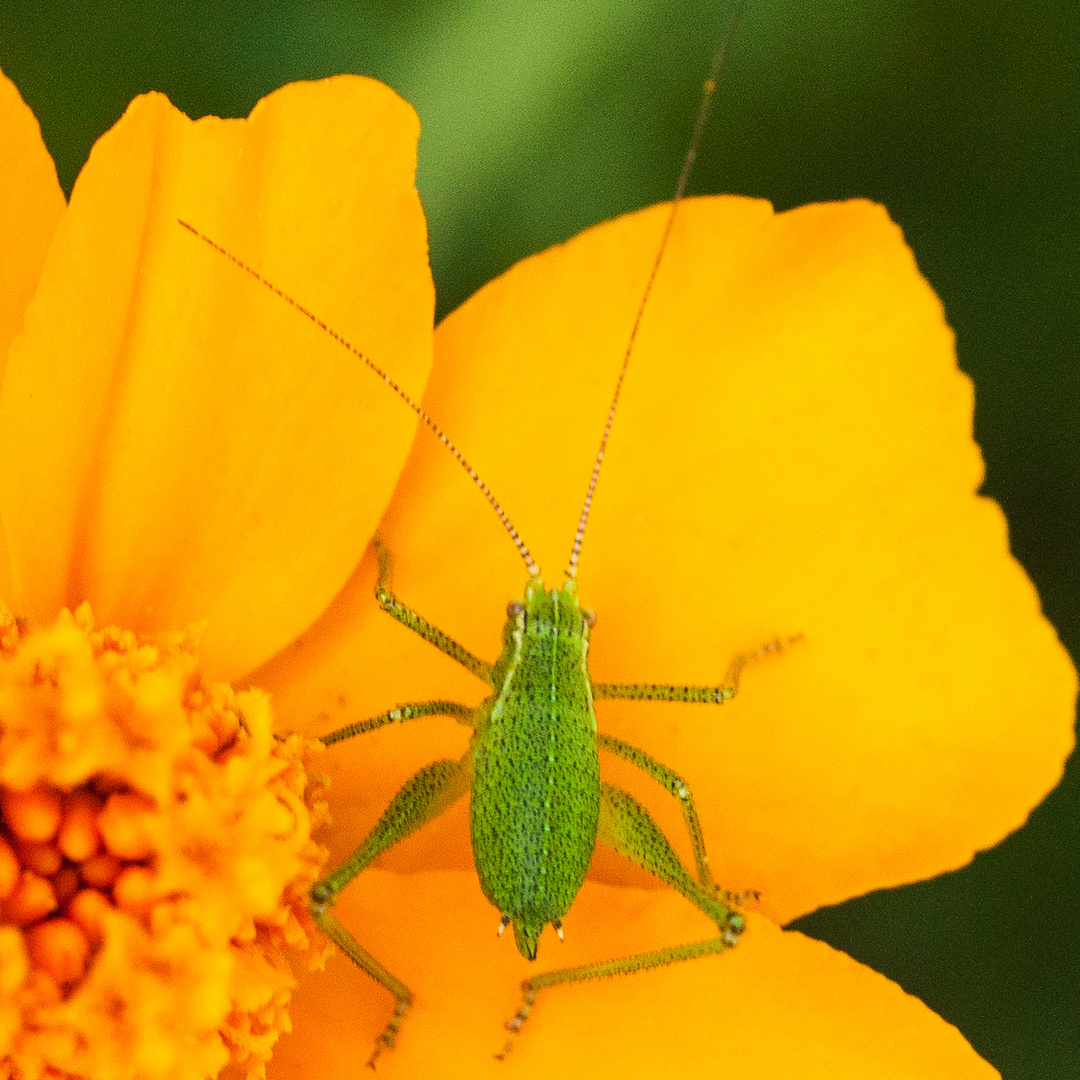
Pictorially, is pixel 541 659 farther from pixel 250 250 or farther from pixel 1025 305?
pixel 1025 305

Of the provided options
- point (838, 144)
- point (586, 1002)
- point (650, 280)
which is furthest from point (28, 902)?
point (838, 144)

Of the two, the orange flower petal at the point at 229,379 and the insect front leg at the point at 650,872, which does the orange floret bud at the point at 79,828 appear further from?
the insect front leg at the point at 650,872

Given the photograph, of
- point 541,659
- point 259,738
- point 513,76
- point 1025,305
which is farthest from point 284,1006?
point 1025,305

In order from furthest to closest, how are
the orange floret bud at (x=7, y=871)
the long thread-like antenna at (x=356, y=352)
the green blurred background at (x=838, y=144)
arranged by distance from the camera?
the green blurred background at (x=838, y=144), the long thread-like antenna at (x=356, y=352), the orange floret bud at (x=7, y=871)

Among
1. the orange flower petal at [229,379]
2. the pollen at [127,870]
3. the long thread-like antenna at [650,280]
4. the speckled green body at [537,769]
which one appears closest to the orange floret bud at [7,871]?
the pollen at [127,870]

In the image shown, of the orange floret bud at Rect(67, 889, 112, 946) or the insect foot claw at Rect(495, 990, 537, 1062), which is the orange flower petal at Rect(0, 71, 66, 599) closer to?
the orange floret bud at Rect(67, 889, 112, 946)

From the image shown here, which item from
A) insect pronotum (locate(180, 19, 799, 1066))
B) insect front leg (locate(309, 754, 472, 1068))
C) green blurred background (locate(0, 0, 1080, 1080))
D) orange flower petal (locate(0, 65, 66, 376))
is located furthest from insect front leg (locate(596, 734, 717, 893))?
orange flower petal (locate(0, 65, 66, 376))

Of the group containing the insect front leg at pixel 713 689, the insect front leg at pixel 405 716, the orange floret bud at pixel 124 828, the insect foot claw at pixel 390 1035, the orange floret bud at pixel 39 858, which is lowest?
the orange floret bud at pixel 39 858

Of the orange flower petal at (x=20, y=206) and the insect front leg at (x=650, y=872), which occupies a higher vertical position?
the orange flower petal at (x=20, y=206)
